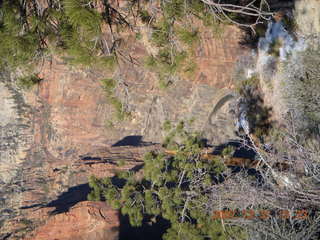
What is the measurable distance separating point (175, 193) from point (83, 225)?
5.24 ft

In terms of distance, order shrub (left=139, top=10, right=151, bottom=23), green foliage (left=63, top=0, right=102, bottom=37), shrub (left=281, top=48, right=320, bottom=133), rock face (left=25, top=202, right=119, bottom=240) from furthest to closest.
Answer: shrub (left=281, top=48, right=320, bottom=133) → rock face (left=25, top=202, right=119, bottom=240) → shrub (left=139, top=10, right=151, bottom=23) → green foliage (left=63, top=0, right=102, bottom=37)

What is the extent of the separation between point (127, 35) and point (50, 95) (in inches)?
92.6

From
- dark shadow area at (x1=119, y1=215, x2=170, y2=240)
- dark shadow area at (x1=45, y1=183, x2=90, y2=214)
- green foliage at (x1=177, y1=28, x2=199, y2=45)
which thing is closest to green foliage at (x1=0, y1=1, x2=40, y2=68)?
green foliage at (x1=177, y1=28, x2=199, y2=45)

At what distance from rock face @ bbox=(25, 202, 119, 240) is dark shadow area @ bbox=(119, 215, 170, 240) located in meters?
0.11

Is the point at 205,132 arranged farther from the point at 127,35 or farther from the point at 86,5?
the point at 86,5

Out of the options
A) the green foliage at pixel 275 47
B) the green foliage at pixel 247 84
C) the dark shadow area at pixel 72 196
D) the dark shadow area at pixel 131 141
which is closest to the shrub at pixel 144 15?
the green foliage at pixel 247 84

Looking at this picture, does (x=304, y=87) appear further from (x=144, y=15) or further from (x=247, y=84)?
(x=144, y=15)

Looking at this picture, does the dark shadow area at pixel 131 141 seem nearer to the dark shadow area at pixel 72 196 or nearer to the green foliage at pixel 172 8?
the dark shadow area at pixel 72 196

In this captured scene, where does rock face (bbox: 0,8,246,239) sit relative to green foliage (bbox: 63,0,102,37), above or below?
below

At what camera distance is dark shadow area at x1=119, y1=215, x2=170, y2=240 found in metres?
3.87
